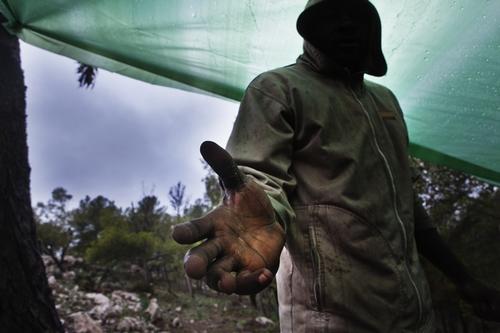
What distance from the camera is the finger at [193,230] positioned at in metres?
0.55

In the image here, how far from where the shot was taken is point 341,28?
1.21 metres

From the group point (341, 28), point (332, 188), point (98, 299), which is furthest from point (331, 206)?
point (98, 299)

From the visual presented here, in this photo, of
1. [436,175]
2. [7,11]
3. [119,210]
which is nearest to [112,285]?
[119,210]

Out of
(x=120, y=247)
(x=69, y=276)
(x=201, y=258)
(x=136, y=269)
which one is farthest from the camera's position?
(x=136, y=269)

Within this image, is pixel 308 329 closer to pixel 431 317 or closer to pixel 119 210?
pixel 431 317

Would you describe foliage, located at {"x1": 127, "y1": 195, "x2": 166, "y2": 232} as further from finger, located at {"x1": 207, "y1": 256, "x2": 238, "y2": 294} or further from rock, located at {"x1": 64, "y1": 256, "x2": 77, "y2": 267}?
finger, located at {"x1": 207, "y1": 256, "x2": 238, "y2": 294}

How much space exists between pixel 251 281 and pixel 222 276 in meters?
0.05

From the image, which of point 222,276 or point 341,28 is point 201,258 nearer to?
point 222,276

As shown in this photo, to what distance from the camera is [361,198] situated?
101 cm

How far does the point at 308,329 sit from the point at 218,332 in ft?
28.9

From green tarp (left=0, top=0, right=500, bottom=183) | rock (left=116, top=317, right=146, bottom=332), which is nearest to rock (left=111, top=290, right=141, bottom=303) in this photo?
rock (left=116, top=317, right=146, bottom=332)

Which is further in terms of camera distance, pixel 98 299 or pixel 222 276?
pixel 98 299

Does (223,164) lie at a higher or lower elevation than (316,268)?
higher

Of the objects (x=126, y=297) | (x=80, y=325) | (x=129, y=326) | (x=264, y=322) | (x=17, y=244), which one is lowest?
(x=264, y=322)
